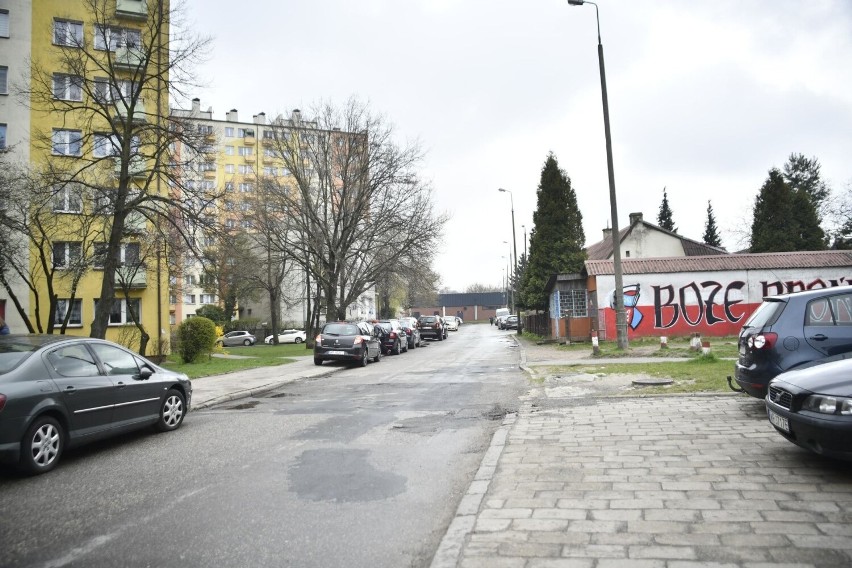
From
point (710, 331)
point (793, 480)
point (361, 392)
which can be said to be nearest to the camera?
point (793, 480)

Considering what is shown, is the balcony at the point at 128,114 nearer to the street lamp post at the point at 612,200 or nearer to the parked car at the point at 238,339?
the street lamp post at the point at 612,200

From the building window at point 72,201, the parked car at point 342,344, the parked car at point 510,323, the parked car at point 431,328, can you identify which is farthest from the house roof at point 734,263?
the parked car at point 510,323

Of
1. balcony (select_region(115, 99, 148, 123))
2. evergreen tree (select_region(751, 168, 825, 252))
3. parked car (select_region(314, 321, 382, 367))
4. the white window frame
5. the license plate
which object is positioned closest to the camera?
the license plate

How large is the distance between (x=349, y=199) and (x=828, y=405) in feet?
96.7

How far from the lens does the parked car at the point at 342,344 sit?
64.7ft

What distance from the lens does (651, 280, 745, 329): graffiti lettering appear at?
2662 cm

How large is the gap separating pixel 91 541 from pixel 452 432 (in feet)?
14.7

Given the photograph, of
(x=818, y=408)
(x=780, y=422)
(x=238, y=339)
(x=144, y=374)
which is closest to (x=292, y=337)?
(x=238, y=339)

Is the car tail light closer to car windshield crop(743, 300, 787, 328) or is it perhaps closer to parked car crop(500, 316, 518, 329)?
car windshield crop(743, 300, 787, 328)

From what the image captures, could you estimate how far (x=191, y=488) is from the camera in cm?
513

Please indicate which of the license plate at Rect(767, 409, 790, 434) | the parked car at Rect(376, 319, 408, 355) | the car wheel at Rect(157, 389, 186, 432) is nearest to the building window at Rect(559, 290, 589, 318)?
the parked car at Rect(376, 319, 408, 355)

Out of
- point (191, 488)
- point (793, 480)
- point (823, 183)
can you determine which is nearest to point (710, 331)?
point (793, 480)

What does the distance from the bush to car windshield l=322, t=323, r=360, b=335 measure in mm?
4214

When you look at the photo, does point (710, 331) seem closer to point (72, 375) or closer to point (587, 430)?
point (587, 430)
